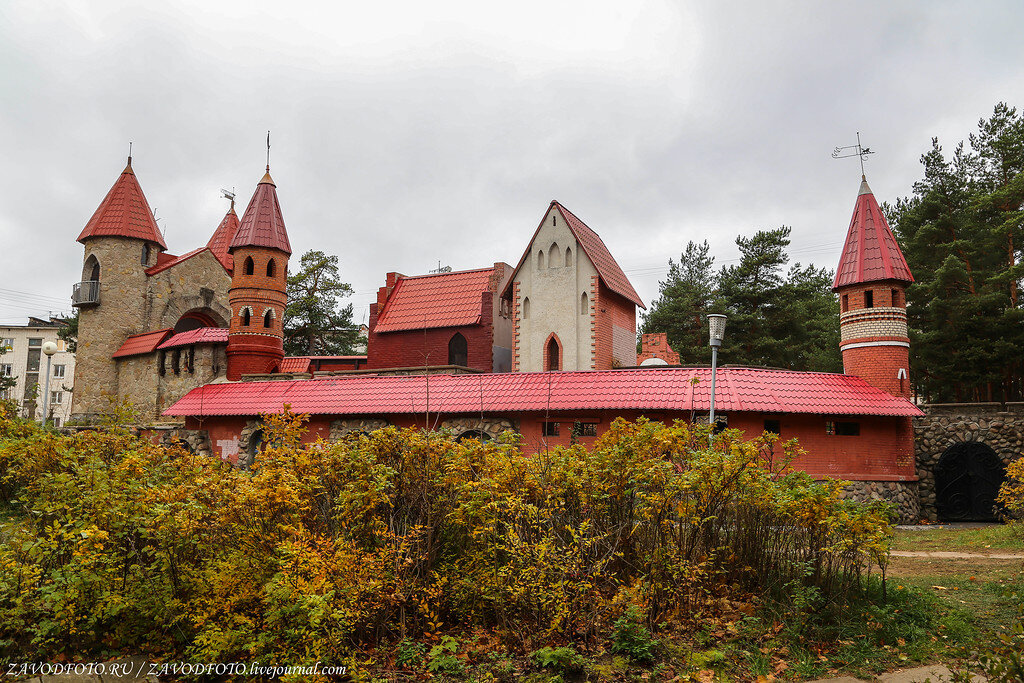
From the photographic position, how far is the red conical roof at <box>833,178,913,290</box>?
67.5 ft

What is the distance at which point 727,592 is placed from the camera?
7438 mm

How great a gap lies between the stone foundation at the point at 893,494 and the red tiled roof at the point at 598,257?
11.7m

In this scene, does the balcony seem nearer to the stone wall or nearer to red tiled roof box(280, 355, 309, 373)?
red tiled roof box(280, 355, 309, 373)

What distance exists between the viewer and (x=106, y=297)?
3225 centimetres

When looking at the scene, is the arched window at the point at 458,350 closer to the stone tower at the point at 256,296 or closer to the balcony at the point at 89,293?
the stone tower at the point at 256,296

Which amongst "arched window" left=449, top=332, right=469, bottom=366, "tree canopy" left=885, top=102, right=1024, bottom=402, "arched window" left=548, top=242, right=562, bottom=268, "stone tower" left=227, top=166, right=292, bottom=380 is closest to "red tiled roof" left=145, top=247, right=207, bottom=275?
"stone tower" left=227, top=166, right=292, bottom=380

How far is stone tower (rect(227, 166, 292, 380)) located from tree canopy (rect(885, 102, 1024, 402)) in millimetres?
25971

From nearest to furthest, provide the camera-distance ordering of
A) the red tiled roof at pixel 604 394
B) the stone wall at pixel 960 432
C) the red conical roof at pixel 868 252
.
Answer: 1. the red tiled roof at pixel 604 394
2. the stone wall at pixel 960 432
3. the red conical roof at pixel 868 252

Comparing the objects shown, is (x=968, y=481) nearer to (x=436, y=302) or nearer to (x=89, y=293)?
(x=436, y=302)

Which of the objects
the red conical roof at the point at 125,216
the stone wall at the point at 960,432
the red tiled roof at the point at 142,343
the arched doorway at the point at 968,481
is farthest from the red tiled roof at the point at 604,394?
the red conical roof at the point at 125,216

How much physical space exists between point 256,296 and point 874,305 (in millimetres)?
23038

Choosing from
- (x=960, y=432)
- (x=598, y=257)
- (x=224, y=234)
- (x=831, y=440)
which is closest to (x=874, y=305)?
(x=960, y=432)

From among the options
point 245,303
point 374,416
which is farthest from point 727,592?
point 245,303

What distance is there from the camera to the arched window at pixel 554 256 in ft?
88.2
